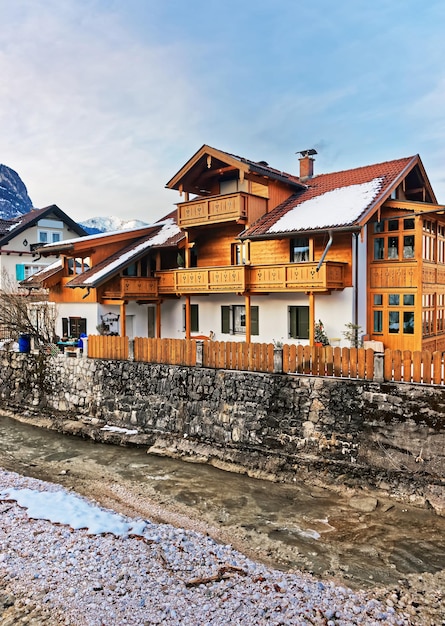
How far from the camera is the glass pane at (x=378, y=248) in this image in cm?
2067

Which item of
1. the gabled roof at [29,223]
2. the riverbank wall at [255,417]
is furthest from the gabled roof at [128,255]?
the gabled roof at [29,223]

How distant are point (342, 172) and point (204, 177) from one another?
7.48 m

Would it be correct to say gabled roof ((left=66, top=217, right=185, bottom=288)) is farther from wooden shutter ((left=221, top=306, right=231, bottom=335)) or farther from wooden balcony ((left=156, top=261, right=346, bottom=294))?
wooden shutter ((left=221, top=306, right=231, bottom=335))

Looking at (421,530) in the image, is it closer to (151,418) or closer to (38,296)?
(151,418)

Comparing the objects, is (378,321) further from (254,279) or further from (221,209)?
(221,209)

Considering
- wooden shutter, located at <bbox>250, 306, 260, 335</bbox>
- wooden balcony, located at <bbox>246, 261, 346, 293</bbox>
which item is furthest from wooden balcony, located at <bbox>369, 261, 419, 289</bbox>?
wooden shutter, located at <bbox>250, 306, 260, 335</bbox>

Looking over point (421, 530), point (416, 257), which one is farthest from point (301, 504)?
point (416, 257)

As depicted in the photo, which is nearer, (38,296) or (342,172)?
(342,172)

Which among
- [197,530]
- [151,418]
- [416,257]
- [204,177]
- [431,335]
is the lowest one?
[197,530]

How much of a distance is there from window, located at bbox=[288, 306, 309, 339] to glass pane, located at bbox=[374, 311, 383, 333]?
3100 mm

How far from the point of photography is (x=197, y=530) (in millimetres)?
11703

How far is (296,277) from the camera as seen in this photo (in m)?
20.2

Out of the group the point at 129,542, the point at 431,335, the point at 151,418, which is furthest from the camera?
the point at 431,335

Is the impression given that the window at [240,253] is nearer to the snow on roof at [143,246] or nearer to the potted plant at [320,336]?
the snow on roof at [143,246]
